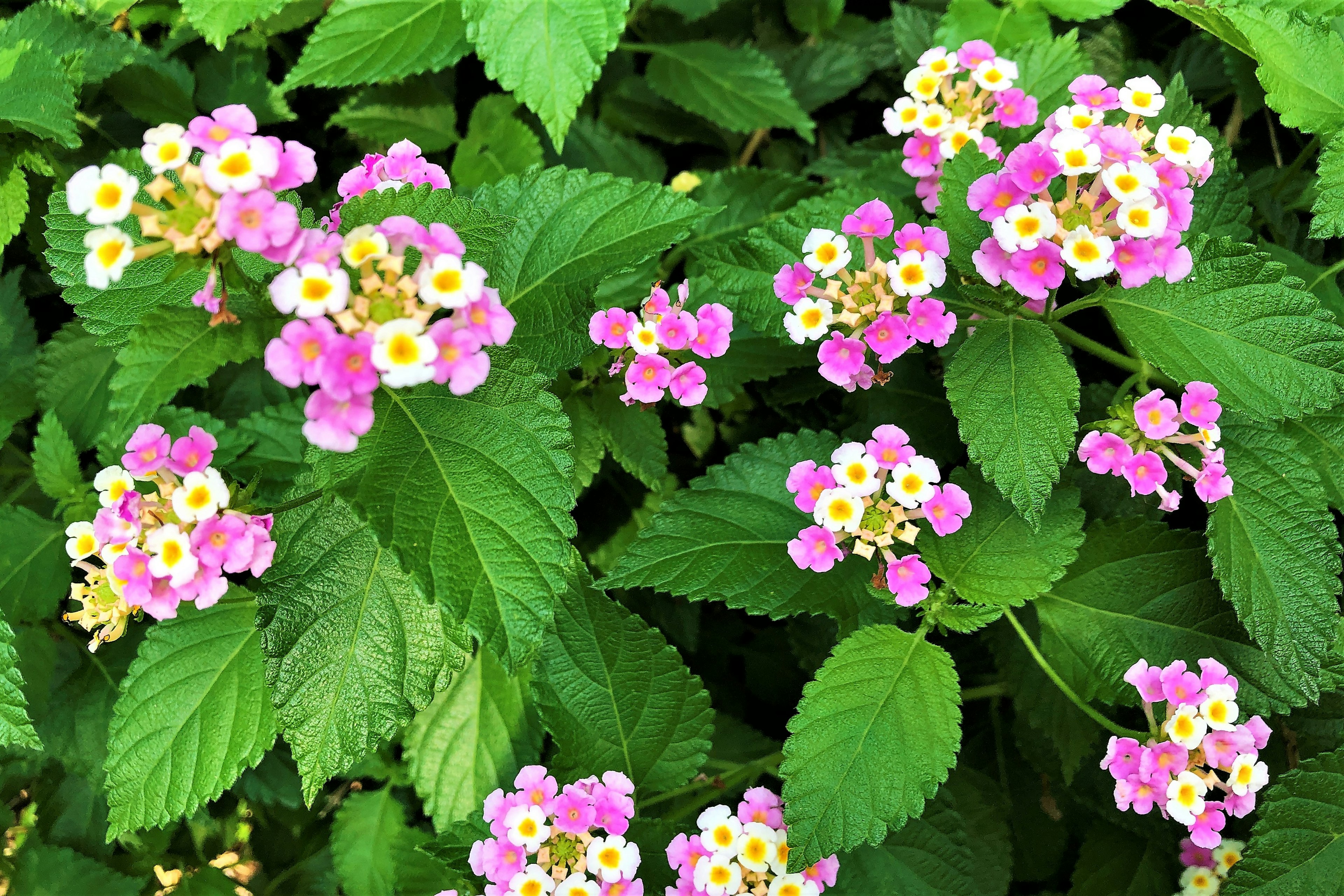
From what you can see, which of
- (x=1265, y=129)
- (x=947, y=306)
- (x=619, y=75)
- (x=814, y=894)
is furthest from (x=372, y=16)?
(x=1265, y=129)

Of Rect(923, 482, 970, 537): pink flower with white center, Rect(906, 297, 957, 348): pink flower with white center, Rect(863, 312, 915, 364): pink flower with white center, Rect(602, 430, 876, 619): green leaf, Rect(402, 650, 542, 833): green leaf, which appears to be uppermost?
Rect(906, 297, 957, 348): pink flower with white center

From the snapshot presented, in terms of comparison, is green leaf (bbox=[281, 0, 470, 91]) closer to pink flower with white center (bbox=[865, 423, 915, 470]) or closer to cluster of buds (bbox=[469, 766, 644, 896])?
pink flower with white center (bbox=[865, 423, 915, 470])

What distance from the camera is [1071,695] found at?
1433 millimetres

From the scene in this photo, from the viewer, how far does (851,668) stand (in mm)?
1329

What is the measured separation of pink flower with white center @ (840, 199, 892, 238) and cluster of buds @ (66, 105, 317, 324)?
80 centimetres

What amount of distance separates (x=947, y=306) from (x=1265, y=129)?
117cm

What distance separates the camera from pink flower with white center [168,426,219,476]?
120cm

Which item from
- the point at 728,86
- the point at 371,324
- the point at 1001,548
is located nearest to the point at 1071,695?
the point at 1001,548

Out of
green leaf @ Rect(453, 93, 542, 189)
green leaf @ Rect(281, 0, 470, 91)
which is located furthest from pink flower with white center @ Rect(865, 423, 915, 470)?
green leaf @ Rect(281, 0, 470, 91)

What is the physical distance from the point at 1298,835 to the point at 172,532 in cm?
169

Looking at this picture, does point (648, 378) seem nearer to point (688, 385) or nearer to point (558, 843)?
point (688, 385)

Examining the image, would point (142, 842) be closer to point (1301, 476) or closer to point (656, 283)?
point (656, 283)

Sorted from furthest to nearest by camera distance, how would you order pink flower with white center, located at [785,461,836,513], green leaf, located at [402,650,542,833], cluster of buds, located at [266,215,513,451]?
green leaf, located at [402,650,542,833], pink flower with white center, located at [785,461,836,513], cluster of buds, located at [266,215,513,451]

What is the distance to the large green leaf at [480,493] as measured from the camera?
3.36 feet
